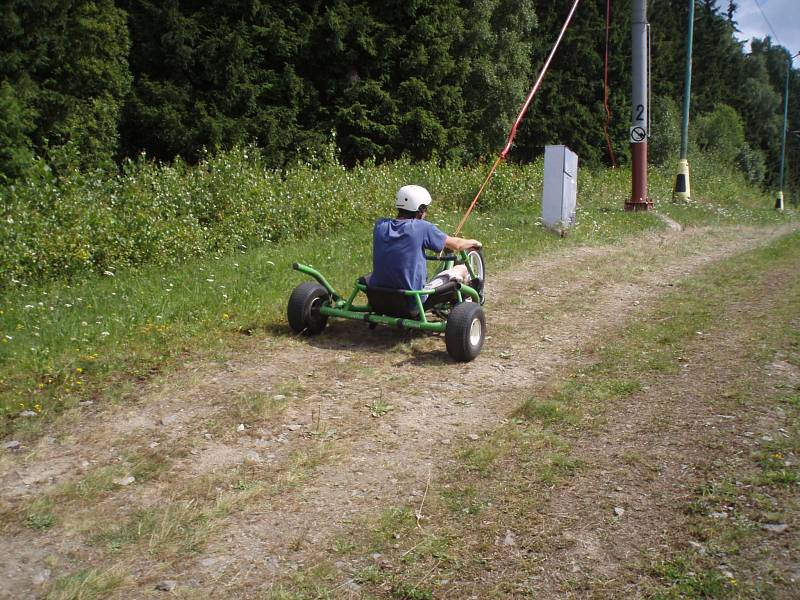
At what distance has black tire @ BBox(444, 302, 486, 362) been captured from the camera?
657 centimetres

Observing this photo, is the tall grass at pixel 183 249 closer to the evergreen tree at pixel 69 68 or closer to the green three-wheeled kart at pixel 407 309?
the green three-wheeled kart at pixel 407 309

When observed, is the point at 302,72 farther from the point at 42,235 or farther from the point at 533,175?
the point at 42,235

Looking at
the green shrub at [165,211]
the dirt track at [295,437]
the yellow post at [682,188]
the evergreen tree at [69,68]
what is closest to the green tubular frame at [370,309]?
the dirt track at [295,437]

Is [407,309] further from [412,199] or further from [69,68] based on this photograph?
[69,68]

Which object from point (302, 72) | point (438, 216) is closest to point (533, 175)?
point (438, 216)

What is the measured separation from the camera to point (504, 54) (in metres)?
33.8

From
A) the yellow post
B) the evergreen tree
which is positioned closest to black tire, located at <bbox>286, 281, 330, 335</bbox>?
the yellow post

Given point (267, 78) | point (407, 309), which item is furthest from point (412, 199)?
point (267, 78)

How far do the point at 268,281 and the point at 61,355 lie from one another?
3.19 metres

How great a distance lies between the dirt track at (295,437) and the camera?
379 centimetres

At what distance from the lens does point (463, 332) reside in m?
6.56

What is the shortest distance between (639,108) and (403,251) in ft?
37.2

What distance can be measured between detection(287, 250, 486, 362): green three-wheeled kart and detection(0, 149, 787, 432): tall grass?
0.56 metres

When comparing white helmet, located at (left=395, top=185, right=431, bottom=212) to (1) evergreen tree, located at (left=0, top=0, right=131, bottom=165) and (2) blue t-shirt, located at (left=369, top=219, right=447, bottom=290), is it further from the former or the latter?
(1) evergreen tree, located at (left=0, top=0, right=131, bottom=165)
